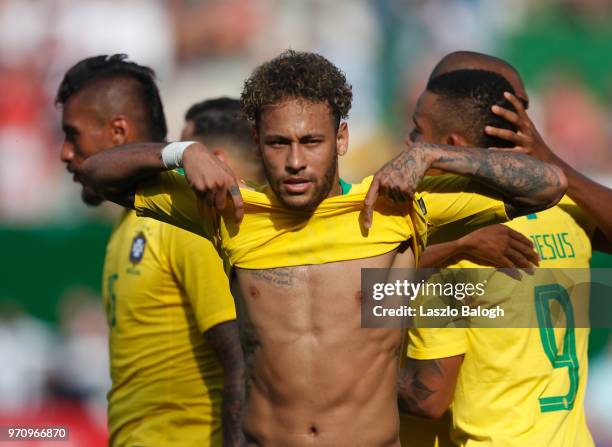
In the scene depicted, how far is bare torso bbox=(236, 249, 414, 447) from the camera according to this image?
3.41 metres

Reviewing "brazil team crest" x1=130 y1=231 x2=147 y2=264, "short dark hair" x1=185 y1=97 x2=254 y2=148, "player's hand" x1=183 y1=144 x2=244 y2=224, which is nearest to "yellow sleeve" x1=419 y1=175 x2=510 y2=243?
"player's hand" x1=183 y1=144 x2=244 y2=224

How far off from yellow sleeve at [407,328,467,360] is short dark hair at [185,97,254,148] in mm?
1670

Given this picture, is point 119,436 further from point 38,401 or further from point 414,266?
point 38,401

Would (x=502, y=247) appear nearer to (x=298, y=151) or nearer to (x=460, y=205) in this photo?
(x=460, y=205)

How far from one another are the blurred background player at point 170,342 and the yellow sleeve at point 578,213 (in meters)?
1.58

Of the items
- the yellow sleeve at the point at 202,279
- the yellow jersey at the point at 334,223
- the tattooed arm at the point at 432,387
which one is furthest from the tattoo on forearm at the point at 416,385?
the yellow sleeve at the point at 202,279

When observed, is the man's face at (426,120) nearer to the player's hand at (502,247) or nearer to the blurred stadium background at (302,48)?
the player's hand at (502,247)

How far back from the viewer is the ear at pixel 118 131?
511 cm

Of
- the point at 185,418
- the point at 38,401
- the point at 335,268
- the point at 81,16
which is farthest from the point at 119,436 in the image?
the point at 81,16

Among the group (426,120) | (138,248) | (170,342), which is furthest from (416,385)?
(138,248)

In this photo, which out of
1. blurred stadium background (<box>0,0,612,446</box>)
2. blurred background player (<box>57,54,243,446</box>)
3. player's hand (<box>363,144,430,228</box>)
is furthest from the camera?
blurred stadium background (<box>0,0,612,446</box>)

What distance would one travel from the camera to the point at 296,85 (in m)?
3.48

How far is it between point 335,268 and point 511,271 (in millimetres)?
926

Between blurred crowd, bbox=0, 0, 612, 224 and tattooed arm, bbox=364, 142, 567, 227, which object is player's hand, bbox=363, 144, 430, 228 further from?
blurred crowd, bbox=0, 0, 612, 224
